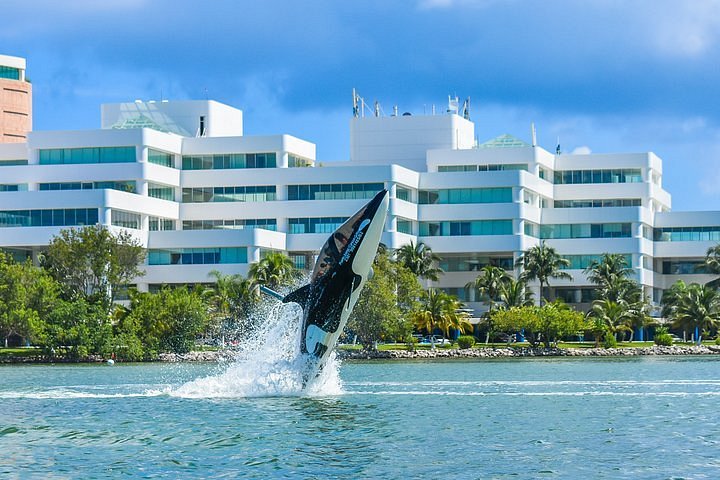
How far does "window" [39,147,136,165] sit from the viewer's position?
116 metres

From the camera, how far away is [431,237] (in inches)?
4788

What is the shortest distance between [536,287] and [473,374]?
55.2 m

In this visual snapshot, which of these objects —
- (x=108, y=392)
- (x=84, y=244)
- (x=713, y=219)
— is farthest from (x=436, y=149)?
(x=108, y=392)

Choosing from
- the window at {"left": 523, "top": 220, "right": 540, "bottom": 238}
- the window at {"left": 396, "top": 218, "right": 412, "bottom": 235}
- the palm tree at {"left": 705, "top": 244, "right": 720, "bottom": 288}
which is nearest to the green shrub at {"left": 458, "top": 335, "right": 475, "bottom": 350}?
the window at {"left": 396, "top": 218, "right": 412, "bottom": 235}

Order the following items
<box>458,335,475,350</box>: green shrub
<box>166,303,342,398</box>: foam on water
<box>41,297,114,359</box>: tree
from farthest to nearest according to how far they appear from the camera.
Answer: <box>458,335,475,350</box>: green shrub, <box>41,297,114,359</box>: tree, <box>166,303,342,398</box>: foam on water

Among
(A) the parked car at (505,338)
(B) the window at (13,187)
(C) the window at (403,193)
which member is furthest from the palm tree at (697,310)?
(B) the window at (13,187)

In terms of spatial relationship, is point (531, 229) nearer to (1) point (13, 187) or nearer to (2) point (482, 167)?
(2) point (482, 167)

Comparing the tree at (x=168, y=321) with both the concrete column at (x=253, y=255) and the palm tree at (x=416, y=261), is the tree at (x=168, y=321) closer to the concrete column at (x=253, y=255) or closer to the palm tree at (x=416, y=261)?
the concrete column at (x=253, y=255)

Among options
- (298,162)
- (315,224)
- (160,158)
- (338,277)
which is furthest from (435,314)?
(338,277)

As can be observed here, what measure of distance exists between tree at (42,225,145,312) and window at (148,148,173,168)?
57.0ft

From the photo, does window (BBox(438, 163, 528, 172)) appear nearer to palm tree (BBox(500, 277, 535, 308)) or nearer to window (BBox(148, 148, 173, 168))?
palm tree (BBox(500, 277, 535, 308))

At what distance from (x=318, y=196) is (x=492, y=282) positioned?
18.1 m

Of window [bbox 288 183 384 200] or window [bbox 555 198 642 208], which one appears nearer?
→ window [bbox 288 183 384 200]

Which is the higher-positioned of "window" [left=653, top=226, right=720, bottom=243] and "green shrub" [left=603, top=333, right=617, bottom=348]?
"window" [left=653, top=226, right=720, bottom=243]
